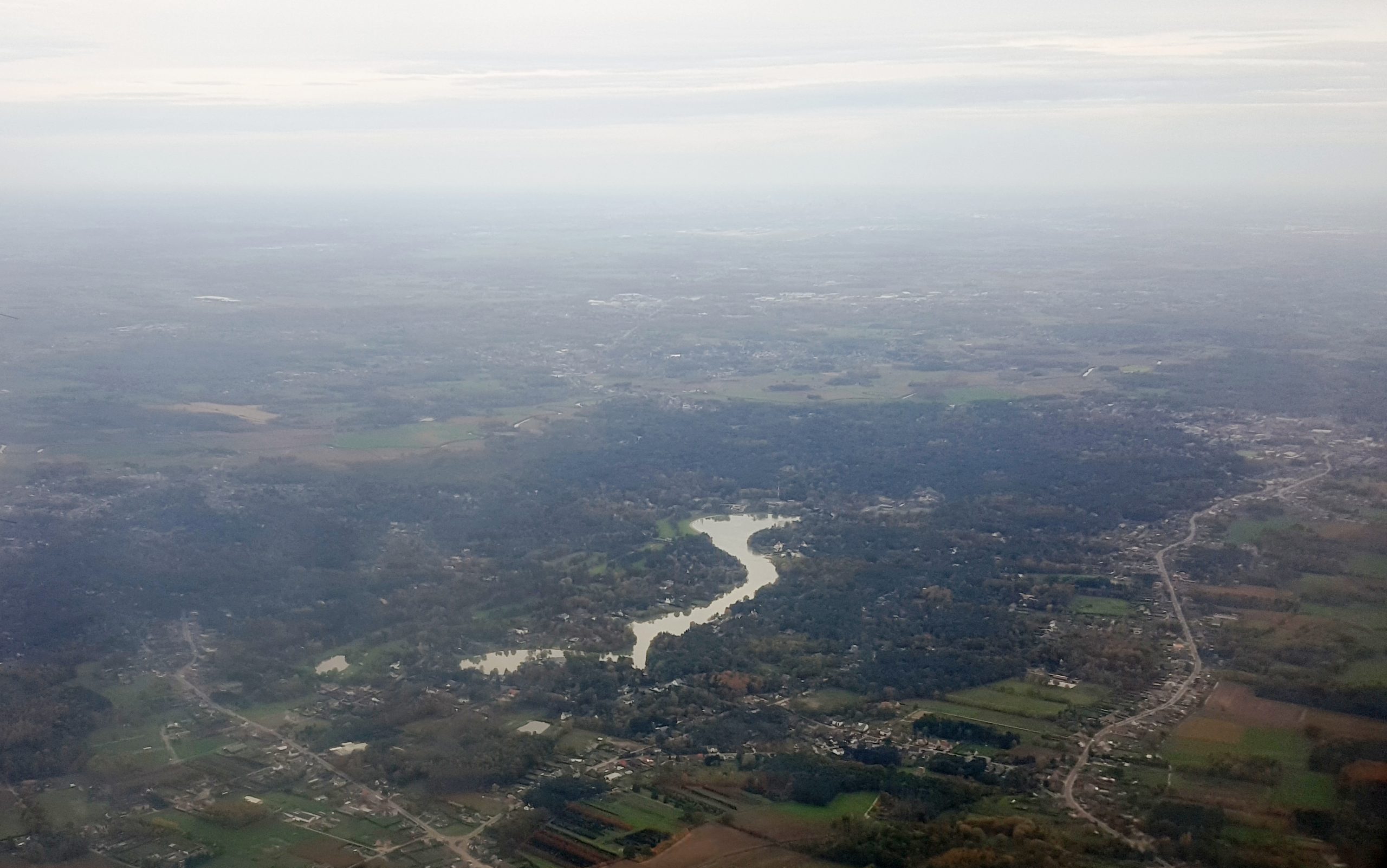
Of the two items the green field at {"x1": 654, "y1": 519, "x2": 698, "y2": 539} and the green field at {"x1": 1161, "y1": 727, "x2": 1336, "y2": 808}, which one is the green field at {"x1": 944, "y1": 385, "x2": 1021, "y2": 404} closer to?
the green field at {"x1": 654, "y1": 519, "x2": 698, "y2": 539}

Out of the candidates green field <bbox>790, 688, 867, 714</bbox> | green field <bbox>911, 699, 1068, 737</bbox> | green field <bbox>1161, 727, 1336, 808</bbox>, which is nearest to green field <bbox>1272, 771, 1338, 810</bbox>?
green field <bbox>1161, 727, 1336, 808</bbox>

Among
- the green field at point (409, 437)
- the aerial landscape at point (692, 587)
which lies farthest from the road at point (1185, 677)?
the green field at point (409, 437)

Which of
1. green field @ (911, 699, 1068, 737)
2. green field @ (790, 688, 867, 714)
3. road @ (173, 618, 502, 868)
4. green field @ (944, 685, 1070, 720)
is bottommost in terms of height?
road @ (173, 618, 502, 868)

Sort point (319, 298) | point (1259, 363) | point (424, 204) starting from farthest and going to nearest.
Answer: point (424, 204)
point (319, 298)
point (1259, 363)

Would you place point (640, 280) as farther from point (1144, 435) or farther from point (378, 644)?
point (378, 644)

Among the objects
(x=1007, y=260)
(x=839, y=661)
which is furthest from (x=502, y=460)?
(x=1007, y=260)

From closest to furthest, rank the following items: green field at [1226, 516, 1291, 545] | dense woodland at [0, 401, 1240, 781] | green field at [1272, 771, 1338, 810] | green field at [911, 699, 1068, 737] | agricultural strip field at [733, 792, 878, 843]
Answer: green field at [1272, 771, 1338, 810], agricultural strip field at [733, 792, 878, 843], green field at [911, 699, 1068, 737], dense woodland at [0, 401, 1240, 781], green field at [1226, 516, 1291, 545]

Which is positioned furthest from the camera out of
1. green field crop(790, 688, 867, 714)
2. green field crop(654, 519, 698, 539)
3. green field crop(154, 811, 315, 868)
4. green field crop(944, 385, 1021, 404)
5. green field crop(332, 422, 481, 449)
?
green field crop(944, 385, 1021, 404)
